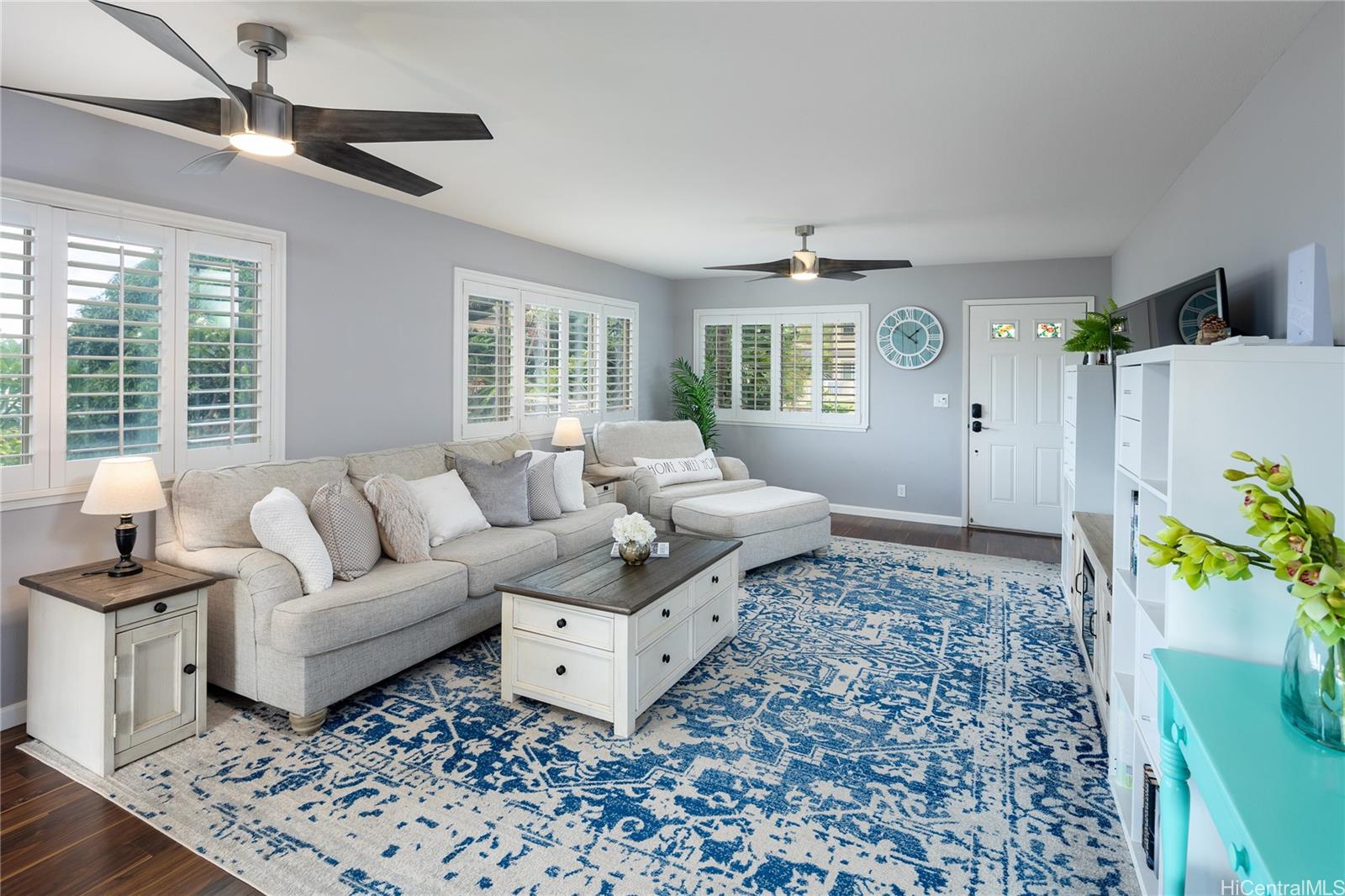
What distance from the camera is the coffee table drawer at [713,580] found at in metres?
3.26

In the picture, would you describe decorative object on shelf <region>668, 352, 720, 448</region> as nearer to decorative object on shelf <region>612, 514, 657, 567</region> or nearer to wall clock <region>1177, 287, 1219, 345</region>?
decorative object on shelf <region>612, 514, 657, 567</region>

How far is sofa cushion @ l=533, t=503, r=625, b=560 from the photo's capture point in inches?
162

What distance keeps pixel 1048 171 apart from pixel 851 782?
3.11 meters

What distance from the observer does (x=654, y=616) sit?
2.85 m

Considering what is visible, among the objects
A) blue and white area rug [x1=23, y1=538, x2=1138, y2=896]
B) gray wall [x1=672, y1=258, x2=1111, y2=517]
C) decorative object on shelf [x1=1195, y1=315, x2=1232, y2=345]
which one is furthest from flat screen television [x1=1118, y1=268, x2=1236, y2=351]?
gray wall [x1=672, y1=258, x2=1111, y2=517]

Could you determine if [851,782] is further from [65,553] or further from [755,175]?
[65,553]

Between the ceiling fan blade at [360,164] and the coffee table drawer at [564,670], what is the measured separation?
6.03 ft

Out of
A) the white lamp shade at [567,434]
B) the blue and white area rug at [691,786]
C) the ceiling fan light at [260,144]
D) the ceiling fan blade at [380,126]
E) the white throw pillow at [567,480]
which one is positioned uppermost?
the ceiling fan blade at [380,126]

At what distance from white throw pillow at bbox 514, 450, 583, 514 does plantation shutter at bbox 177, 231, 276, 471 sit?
1547 millimetres

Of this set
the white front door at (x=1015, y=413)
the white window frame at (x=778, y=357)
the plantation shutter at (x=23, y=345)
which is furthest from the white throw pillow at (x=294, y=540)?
the white front door at (x=1015, y=413)

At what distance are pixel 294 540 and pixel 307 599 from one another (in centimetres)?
30

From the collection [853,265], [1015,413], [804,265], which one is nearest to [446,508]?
[804,265]

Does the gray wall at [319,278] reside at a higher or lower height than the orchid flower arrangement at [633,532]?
higher

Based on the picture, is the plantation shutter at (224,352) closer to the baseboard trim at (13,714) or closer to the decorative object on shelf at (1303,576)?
the baseboard trim at (13,714)
